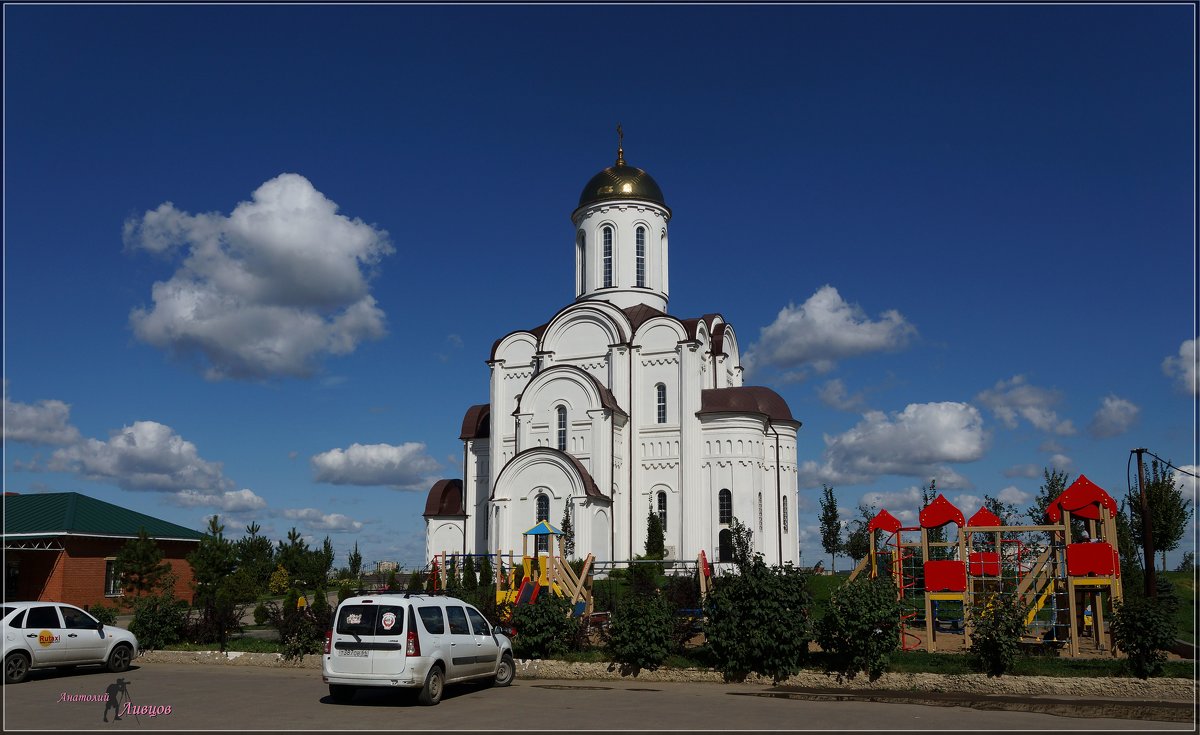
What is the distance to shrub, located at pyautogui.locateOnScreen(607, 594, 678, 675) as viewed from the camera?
51.3 ft

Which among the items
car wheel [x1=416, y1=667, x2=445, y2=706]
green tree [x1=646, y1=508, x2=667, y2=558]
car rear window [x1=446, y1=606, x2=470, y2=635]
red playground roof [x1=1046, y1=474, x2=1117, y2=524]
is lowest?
car wheel [x1=416, y1=667, x2=445, y2=706]

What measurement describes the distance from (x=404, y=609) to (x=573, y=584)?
9.87m

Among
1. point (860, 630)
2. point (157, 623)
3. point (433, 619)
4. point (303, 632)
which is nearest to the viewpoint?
point (433, 619)

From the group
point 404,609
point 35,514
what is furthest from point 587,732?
point 35,514

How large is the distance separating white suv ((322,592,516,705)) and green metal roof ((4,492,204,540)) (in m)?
25.6

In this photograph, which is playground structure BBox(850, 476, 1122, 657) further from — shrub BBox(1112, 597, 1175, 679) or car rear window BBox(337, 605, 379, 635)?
car rear window BBox(337, 605, 379, 635)

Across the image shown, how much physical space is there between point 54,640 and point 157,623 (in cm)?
398

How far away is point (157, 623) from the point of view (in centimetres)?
1959

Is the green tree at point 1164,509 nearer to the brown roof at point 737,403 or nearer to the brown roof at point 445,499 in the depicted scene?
the brown roof at point 737,403

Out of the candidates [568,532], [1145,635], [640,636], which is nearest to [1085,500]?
[1145,635]

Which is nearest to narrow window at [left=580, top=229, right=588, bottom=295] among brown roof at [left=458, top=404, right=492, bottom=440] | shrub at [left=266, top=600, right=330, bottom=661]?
brown roof at [left=458, top=404, right=492, bottom=440]

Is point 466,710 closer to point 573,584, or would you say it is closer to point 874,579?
point 874,579

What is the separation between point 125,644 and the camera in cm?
1705

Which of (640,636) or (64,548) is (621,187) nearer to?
(64,548)
